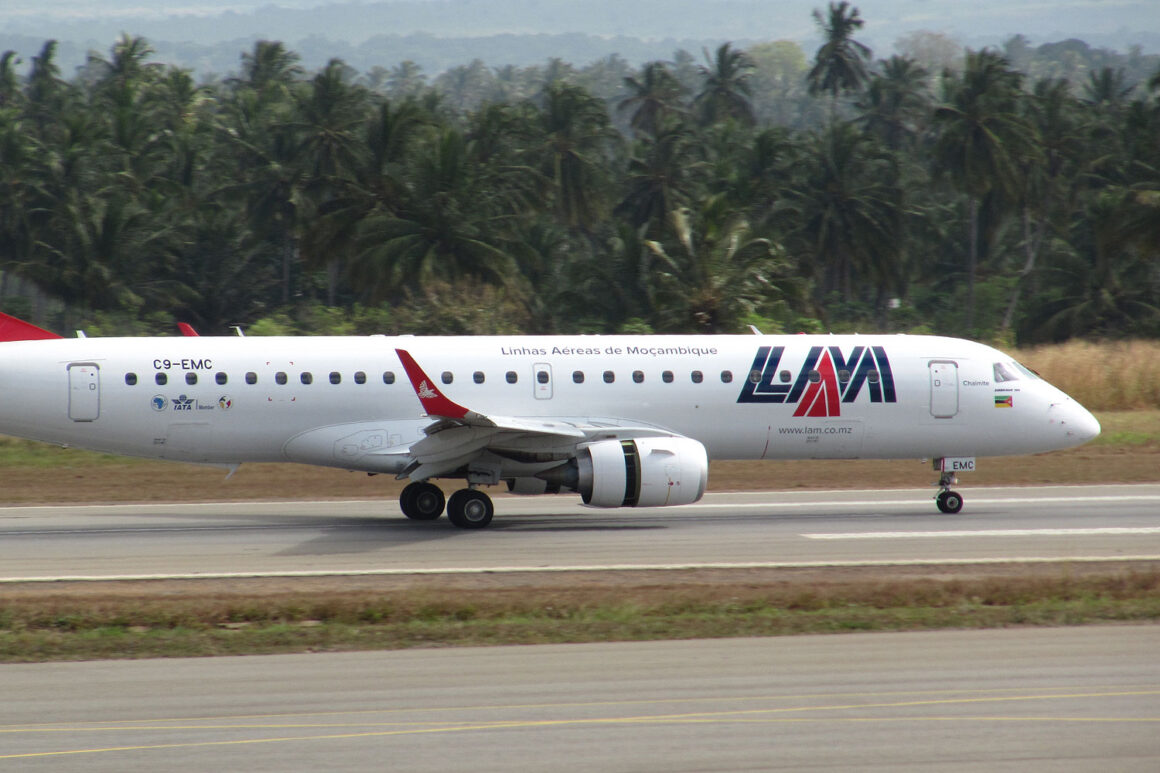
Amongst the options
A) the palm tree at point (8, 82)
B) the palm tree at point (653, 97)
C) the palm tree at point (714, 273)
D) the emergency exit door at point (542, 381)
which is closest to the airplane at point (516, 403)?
the emergency exit door at point (542, 381)

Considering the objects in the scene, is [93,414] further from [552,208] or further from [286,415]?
[552,208]

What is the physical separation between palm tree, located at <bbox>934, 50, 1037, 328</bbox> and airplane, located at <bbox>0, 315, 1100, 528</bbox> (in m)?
52.3

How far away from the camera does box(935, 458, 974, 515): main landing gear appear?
23.6 metres

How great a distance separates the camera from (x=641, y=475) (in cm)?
2075

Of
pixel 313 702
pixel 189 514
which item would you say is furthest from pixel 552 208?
pixel 313 702

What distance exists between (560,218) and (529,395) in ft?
182

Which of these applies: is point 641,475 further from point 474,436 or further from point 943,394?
point 943,394

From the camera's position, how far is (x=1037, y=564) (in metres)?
18.2

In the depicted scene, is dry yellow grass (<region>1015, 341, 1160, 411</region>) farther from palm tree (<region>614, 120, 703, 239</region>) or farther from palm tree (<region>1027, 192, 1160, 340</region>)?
palm tree (<region>614, 120, 703, 239</region>)

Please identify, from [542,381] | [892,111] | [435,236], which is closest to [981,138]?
[892,111]

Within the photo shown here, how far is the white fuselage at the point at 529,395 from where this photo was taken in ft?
73.2

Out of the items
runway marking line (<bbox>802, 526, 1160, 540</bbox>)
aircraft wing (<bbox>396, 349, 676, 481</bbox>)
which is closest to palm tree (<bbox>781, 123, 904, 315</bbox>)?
runway marking line (<bbox>802, 526, 1160, 540</bbox>)

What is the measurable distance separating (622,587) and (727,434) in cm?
707

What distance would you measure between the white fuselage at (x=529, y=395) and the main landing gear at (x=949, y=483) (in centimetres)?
16
